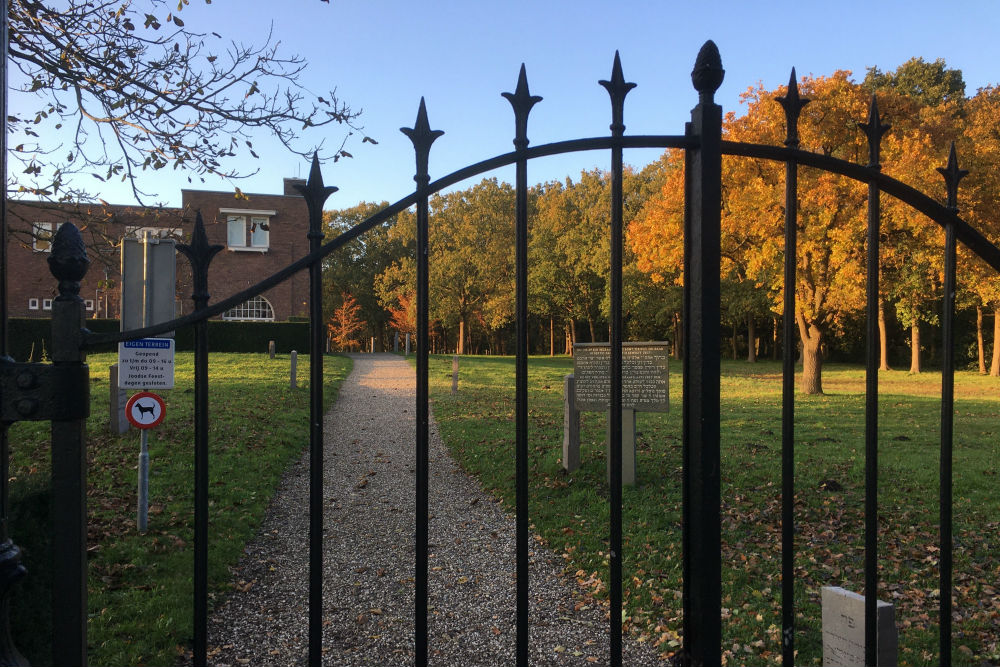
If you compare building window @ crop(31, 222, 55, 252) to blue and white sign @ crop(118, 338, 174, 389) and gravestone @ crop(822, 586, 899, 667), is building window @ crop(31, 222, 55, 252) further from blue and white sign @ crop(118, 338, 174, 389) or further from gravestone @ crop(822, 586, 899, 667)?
gravestone @ crop(822, 586, 899, 667)

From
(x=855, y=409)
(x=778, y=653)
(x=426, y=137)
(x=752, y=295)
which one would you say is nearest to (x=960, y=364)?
(x=752, y=295)

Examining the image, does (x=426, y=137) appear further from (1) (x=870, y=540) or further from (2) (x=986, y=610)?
(2) (x=986, y=610)

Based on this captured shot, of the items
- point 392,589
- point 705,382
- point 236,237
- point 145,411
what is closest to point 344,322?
point 236,237

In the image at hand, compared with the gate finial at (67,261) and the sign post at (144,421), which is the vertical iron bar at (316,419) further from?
the sign post at (144,421)

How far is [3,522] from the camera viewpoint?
1.65 meters

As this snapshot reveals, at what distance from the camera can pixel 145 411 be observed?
5660 millimetres

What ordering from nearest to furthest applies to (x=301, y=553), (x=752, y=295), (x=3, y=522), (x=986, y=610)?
(x=3, y=522) → (x=986, y=610) → (x=301, y=553) → (x=752, y=295)

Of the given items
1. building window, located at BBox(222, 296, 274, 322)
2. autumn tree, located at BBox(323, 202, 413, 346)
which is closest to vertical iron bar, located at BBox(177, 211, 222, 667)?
building window, located at BBox(222, 296, 274, 322)

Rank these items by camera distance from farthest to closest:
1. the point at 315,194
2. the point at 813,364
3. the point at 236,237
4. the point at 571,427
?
the point at 236,237, the point at 813,364, the point at 571,427, the point at 315,194

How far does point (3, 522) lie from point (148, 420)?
441cm

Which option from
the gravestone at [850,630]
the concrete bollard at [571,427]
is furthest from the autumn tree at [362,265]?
the gravestone at [850,630]

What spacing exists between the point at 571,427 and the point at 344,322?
101ft

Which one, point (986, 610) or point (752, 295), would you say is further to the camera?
point (752, 295)

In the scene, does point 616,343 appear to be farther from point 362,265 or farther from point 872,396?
point 362,265
